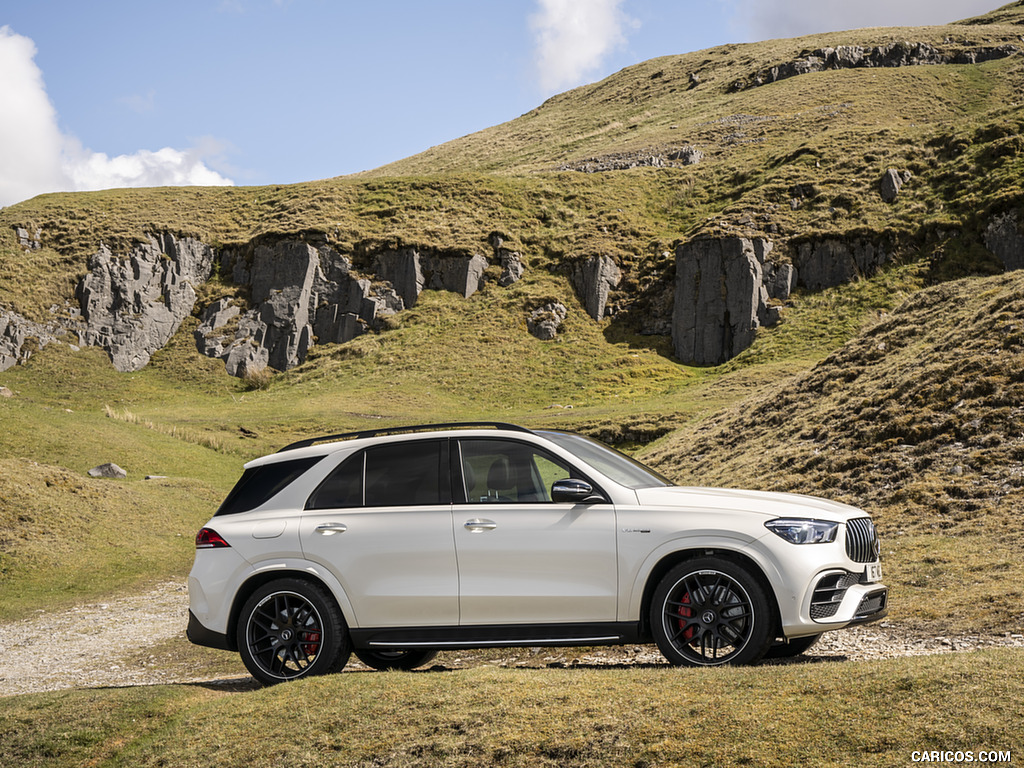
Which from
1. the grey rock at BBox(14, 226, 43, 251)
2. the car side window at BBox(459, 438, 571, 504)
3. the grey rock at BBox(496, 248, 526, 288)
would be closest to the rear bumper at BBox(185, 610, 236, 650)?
the car side window at BBox(459, 438, 571, 504)

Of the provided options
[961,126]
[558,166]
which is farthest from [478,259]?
[961,126]

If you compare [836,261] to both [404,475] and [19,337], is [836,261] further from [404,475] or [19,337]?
[19,337]

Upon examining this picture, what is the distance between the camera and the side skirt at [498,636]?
21.3 feet

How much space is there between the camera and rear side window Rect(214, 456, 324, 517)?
Answer: 744 centimetres

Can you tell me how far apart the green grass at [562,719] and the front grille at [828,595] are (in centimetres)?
46

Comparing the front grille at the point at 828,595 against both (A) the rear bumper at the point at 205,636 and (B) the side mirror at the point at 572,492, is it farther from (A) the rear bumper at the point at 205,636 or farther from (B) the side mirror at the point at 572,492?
(A) the rear bumper at the point at 205,636

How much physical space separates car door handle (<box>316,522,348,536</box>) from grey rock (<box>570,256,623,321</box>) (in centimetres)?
5454

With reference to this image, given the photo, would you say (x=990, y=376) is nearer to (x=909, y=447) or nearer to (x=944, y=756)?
(x=909, y=447)

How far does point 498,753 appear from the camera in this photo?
5.14m

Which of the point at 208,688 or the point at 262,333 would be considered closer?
the point at 208,688

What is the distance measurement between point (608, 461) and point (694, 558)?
1372mm

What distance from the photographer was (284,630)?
7125 millimetres

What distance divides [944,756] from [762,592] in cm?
209

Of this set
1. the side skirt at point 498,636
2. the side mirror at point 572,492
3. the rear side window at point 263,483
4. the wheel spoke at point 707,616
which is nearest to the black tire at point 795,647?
the wheel spoke at point 707,616
